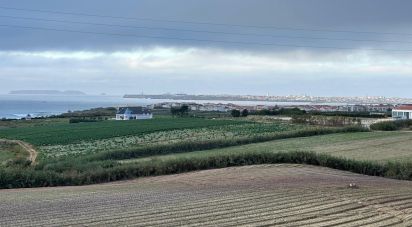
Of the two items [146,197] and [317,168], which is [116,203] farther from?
[317,168]

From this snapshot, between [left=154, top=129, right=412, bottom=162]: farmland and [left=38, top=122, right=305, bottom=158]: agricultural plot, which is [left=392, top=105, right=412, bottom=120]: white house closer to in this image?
[left=38, top=122, right=305, bottom=158]: agricultural plot

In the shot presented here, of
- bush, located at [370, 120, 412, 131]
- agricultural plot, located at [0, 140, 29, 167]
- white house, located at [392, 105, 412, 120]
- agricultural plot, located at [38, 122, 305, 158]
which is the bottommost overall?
agricultural plot, located at [0, 140, 29, 167]

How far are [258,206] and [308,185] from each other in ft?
21.0

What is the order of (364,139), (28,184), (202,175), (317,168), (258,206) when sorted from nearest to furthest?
1. (258,206)
2. (28,184)
3. (202,175)
4. (317,168)
5. (364,139)

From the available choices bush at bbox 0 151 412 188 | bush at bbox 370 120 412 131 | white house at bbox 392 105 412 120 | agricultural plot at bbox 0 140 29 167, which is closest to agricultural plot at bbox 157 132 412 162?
bush at bbox 0 151 412 188

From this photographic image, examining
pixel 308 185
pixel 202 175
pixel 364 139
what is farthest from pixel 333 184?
pixel 364 139

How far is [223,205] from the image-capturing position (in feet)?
65.5

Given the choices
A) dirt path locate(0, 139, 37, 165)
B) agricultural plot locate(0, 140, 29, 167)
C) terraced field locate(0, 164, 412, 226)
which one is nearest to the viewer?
terraced field locate(0, 164, 412, 226)

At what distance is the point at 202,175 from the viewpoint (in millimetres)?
32031

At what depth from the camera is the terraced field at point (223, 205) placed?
17.0 metres

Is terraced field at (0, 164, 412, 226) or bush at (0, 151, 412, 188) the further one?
bush at (0, 151, 412, 188)

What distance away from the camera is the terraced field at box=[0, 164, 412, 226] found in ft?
55.9

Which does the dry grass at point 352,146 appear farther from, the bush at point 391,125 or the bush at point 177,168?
the bush at point 391,125

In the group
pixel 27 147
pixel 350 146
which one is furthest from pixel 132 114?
pixel 350 146
